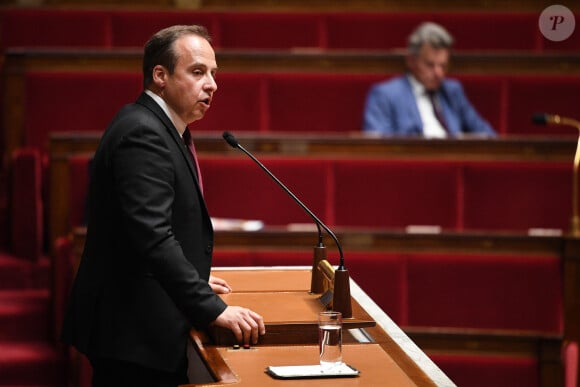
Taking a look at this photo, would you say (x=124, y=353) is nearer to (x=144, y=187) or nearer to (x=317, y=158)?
(x=144, y=187)

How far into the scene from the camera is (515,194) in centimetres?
114

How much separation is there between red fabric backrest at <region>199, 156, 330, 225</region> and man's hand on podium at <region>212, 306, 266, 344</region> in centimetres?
57

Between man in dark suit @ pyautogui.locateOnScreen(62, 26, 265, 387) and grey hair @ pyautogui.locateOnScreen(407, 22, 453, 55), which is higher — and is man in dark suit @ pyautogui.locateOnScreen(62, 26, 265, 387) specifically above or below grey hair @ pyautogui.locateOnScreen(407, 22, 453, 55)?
below

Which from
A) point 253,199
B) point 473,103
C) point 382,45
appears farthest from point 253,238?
point 382,45

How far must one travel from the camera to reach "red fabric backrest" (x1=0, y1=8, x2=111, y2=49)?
4.95 feet

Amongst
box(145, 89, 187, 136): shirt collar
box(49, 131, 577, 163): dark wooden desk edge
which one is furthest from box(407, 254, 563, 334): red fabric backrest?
box(145, 89, 187, 136): shirt collar

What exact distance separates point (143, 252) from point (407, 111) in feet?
2.67

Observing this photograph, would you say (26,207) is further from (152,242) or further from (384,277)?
(152,242)

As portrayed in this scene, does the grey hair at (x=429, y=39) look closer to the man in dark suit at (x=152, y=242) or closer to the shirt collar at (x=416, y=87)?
the shirt collar at (x=416, y=87)

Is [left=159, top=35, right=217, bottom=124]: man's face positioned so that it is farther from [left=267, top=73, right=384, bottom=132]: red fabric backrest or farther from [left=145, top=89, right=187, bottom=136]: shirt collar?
[left=267, top=73, right=384, bottom=132]: red fabric backrest

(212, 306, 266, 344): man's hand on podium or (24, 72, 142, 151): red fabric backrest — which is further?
(24, 72, 142, 151): red fabric backrest

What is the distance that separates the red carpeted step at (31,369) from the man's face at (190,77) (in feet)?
1.60

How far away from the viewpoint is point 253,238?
3.50 feet

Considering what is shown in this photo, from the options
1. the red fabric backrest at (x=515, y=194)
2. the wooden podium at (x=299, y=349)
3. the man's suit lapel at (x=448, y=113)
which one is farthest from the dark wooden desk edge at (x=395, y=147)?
the wooden podium at (x=299, y=349)
